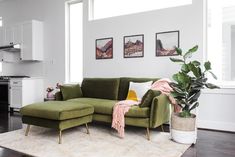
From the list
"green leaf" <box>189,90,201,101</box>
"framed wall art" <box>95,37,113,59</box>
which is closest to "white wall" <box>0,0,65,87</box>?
"framed wall art" <box>95,37,113,59</box>

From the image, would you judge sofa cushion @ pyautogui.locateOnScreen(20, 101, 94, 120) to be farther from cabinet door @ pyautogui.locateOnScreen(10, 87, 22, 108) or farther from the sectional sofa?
cabinet door @ pyautogui.locateOnScreen(10, 87, 22, 108)

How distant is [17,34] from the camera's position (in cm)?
554

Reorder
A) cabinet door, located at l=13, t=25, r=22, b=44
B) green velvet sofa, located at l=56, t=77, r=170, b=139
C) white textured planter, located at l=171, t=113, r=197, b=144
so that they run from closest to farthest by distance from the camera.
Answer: white textured planter, located at l=171, t=113, r=197, b=144 → green velvet sofa, located at l=56, t=77, r=170, b=139 → cabinet door, located at l=13, t=25, r=22, b=44

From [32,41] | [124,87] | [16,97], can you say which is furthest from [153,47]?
[16,97]

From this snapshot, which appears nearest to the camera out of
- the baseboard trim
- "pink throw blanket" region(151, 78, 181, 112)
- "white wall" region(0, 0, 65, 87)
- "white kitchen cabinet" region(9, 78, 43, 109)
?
"pink throw blanket" region(151, 78, 181, 112)

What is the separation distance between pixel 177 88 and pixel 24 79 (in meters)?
3.71

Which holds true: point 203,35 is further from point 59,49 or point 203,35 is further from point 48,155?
point 59,49

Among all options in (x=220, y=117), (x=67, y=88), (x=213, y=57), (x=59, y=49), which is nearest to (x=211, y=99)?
(x=220, y=117)

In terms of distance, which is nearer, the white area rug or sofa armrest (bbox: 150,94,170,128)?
the white area rug

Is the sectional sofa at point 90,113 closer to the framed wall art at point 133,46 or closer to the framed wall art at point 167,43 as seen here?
the framed wall art at point 167,43

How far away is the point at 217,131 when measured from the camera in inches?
136

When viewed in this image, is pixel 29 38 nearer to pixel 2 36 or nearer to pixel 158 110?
pixel 2 36

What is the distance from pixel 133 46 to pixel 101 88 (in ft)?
3.45

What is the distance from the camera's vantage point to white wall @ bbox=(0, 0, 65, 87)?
17.0 feet
